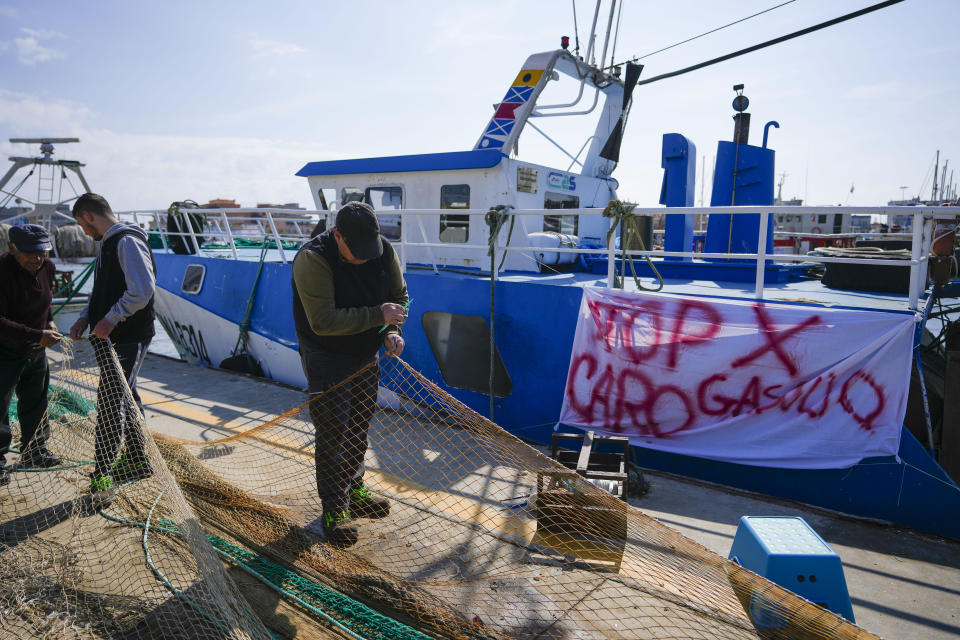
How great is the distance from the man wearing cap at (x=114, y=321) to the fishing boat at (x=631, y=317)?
2563mm

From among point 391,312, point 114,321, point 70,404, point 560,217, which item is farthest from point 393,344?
point 560,217

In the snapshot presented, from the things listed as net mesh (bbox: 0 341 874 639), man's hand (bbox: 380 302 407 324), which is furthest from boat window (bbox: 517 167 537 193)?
man's hand (bbox: 380 302 407 324)

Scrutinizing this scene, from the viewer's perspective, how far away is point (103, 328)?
4.04 metres

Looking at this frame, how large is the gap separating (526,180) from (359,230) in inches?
189

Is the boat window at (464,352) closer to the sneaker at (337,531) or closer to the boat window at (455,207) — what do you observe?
the boat window at (455,207)

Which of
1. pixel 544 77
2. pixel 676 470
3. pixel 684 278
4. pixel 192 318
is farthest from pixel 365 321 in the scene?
pixel 192 318

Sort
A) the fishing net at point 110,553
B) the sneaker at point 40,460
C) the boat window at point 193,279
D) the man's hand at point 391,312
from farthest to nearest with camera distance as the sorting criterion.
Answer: the boat window at point 193,279 < the sneaker at point 40,460 < the man's hand at point 391,312 < the fishing net at point 110,553

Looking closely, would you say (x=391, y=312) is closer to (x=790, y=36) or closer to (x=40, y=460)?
(x=40, y=460)

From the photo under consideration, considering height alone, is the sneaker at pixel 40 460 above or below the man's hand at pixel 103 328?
below

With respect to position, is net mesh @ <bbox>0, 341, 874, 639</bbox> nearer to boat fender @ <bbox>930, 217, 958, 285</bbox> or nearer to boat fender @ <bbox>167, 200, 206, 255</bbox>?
boat fender @ <bbox>930, 217, 958, 285</bbox>

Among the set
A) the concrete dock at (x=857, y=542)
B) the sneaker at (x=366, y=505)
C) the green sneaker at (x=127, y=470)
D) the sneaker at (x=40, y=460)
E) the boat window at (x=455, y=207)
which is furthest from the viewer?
the boat window at (x=455, y=207)

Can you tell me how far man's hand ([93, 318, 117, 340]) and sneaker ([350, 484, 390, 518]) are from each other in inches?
78.8

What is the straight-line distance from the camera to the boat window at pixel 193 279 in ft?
32.3

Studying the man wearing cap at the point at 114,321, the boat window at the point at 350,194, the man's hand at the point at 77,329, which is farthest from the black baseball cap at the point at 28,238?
the boat window at the point at 350,194
